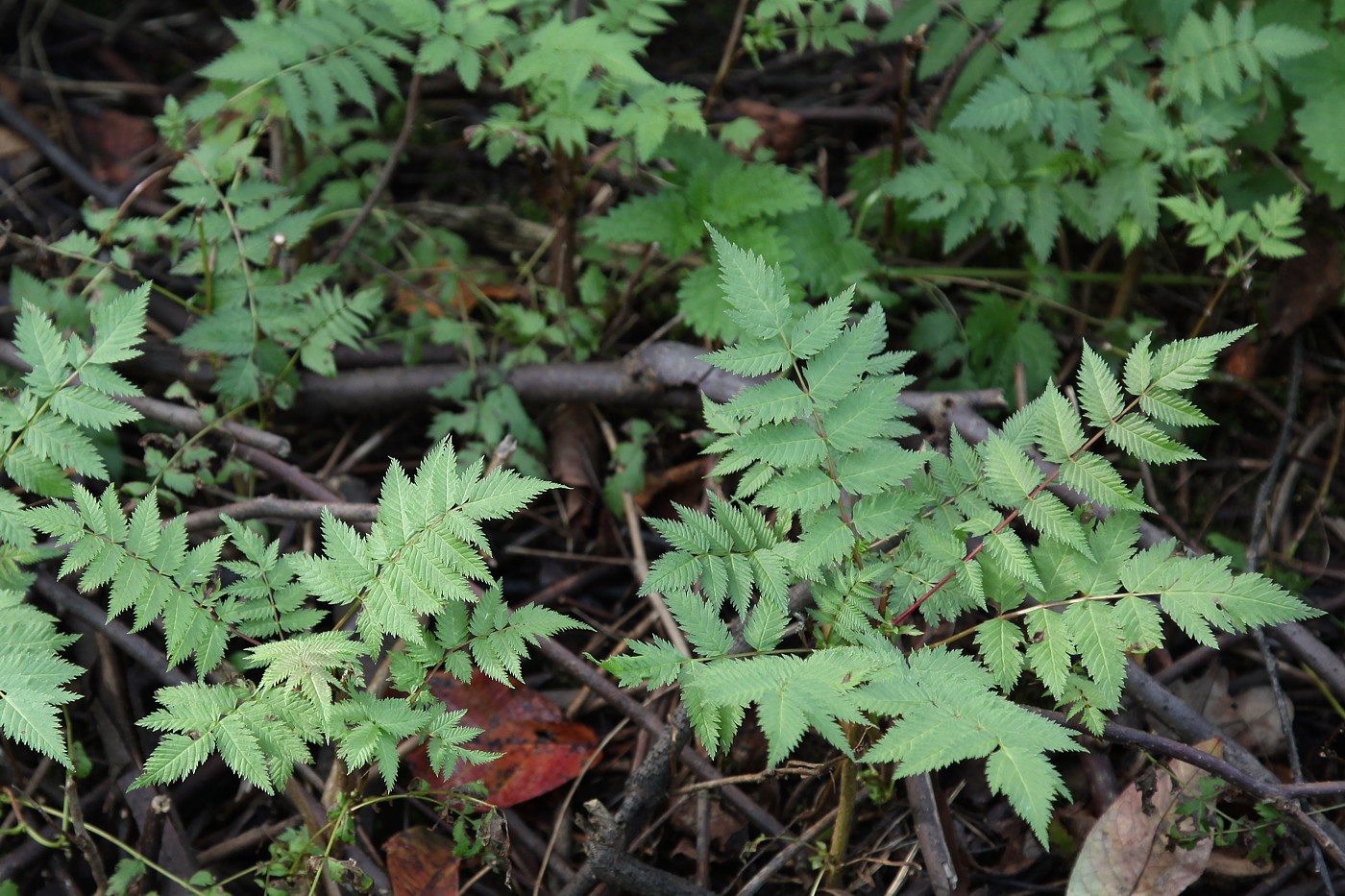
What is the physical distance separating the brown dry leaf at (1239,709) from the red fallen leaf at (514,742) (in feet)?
5.56

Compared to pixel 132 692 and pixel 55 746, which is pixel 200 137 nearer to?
pixel 132 692

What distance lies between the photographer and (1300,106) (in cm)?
356

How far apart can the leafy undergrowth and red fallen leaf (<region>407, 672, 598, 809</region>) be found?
0.05ft

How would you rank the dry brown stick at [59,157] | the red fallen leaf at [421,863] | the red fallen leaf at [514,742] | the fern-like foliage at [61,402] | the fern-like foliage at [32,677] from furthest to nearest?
the dry brown stick at [59,157] < the red fallen leaf at [514,742] < the red fallen leaf at [421,863] < the fern-like foliage at [61,402] < the fern-like foliage at [32,677]

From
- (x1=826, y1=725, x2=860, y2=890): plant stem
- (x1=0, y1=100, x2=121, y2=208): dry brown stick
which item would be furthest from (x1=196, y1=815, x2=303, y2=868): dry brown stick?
(x1=0, y1=100, x2=121, y2=208): dry brown stick

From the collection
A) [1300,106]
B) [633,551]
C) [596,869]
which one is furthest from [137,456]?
[1300,106]

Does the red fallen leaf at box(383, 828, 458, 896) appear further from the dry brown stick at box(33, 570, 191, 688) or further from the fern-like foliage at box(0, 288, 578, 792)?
the dry brown stick at box(33, 570, 191, 688)

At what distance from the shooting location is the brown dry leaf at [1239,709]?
2793mm

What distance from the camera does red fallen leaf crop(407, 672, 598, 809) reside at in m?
2.70

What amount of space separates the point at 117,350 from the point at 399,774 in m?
1.29

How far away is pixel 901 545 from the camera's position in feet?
7.39

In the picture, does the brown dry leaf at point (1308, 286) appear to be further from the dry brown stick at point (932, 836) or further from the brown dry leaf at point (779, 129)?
the dry brown stick at point (932, 836)

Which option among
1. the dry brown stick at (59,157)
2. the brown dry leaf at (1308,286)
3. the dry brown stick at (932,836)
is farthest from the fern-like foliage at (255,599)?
the brown dry leaf at (1308,286)

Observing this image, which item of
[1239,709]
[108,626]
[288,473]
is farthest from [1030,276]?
[108,626]
